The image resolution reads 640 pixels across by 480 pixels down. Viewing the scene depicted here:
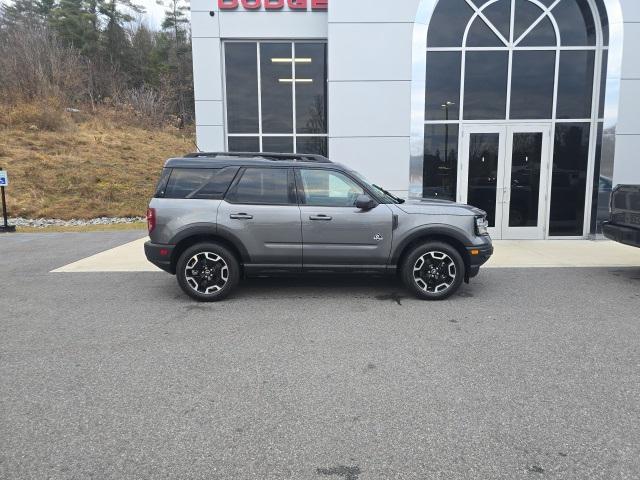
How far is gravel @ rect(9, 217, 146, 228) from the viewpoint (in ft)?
49.6

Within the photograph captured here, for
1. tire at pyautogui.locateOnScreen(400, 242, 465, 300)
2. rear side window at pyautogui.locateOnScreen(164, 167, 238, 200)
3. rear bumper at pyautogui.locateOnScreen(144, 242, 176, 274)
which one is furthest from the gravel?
tire at pyautogui.locateOnScreen(400, 242, 465, 300)

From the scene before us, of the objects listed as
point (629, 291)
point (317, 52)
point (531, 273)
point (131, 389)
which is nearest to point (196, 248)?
point (131, 389)

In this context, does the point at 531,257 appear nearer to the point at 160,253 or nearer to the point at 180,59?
the point at 160,253

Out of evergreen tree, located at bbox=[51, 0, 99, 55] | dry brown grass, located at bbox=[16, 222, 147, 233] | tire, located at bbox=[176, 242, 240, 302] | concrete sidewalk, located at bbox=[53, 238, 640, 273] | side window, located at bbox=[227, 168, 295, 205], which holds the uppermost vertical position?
evergreen tree, located at bbox=[51, 0, 99, 55]

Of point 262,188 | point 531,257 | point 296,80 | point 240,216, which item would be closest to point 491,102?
point 531,257

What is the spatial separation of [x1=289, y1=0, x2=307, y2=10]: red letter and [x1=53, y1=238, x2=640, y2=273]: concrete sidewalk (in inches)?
270

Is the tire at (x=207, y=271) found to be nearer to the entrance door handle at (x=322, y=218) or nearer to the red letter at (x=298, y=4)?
the entrance door handle at (x=322, y=218)

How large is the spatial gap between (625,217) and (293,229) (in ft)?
16.4

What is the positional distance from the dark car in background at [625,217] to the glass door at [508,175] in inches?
141

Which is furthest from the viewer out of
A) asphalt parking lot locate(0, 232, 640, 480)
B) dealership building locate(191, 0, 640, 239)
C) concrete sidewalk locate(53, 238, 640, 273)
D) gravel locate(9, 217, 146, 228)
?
gravel locate(9, 217, 146, 228)

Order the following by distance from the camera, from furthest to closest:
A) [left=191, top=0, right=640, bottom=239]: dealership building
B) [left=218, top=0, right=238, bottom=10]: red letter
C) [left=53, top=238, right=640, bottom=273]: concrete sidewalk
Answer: [left=218, top=0, right=238, bottom=10]: red letter → [left=191, top=0, right=640, bottom=239]: dealership building → [left=53, top=238, right=640, bottom=273]: concrete sidewalk

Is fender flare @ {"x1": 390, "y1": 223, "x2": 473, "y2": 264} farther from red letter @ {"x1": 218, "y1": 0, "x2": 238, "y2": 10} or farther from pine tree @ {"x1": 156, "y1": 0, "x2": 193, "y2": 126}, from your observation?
pine tree @ {"x1": 156, "y1": 0, "x2": 193, "y2": 126}

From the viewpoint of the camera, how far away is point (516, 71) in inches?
412

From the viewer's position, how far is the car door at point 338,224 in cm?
565
